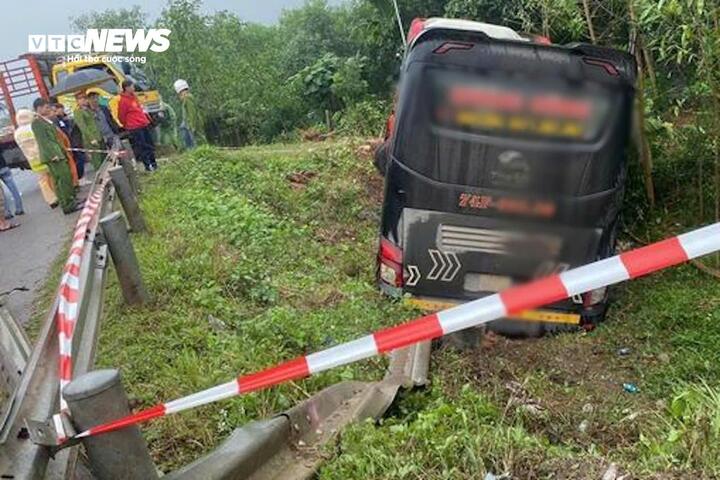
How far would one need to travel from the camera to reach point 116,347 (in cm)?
417

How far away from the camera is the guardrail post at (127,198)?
20.6 ft

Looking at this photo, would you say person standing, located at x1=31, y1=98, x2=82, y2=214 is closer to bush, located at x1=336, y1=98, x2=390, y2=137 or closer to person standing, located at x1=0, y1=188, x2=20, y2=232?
person standing, located at x1=0, y1=188, x2=20, y2=232

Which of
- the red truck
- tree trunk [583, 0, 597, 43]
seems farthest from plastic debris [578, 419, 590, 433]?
the red truck

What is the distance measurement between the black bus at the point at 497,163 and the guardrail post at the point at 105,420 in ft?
6.42

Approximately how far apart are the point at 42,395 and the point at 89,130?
8.33m

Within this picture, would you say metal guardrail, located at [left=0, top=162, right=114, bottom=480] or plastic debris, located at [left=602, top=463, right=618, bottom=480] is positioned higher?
metal guardrail, located at [left=0, top=162, right=114, bottom=480]

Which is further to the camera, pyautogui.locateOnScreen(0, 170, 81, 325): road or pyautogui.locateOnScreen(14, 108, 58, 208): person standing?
pyautogui.locateOnScreen(14, 108, 58, 208): person standing

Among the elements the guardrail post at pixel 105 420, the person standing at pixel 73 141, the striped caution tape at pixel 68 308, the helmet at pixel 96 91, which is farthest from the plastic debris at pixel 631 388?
the helmet at pixel 96 91

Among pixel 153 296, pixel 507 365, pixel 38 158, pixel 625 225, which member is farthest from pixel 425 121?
pixel 38 158

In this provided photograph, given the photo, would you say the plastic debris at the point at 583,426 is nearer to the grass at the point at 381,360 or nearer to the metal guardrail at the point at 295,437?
the grass at the point at 381,360

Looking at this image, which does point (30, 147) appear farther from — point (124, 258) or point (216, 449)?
point (216, 449)

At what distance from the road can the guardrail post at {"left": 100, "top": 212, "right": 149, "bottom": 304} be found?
1151 millimetres

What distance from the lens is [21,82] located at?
1595cm

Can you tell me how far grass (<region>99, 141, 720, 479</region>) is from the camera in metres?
2.44
